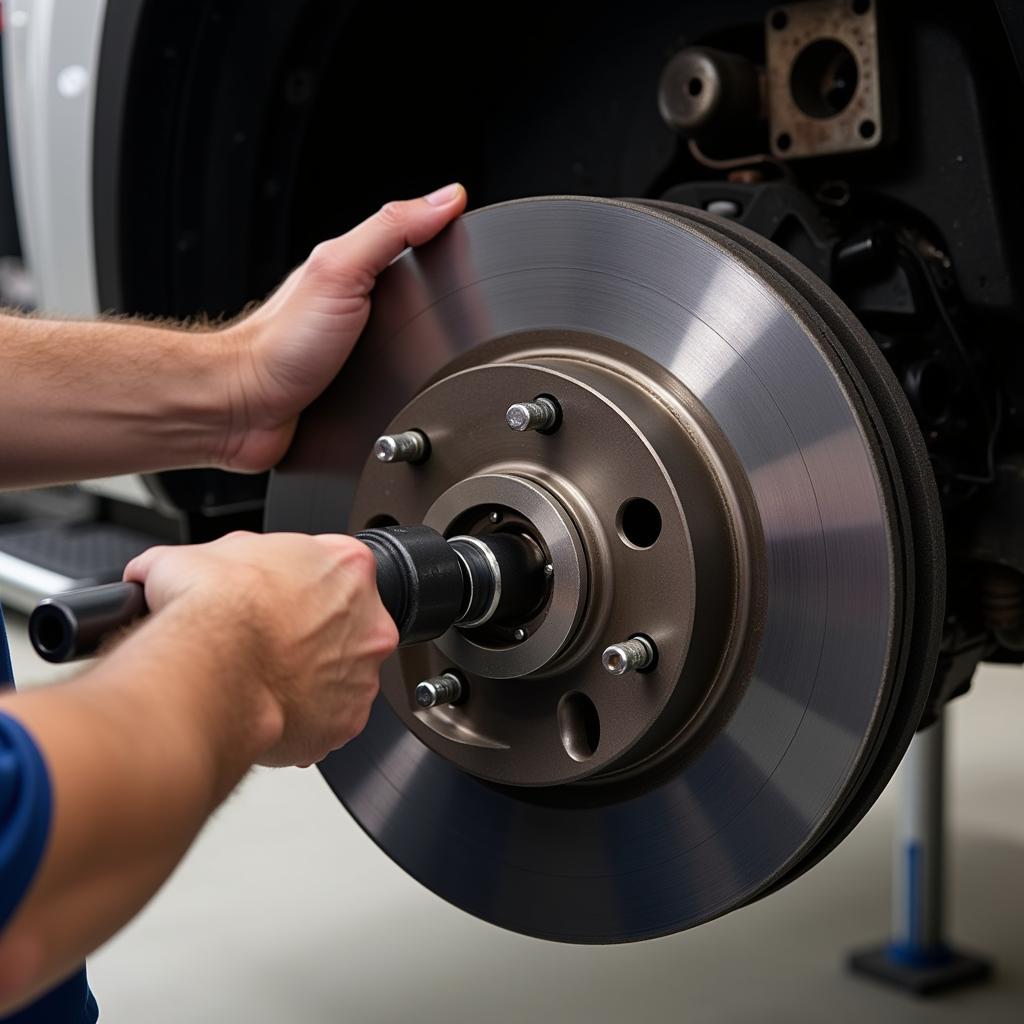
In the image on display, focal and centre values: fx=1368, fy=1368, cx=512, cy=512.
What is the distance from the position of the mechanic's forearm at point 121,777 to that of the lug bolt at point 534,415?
23 centimetres

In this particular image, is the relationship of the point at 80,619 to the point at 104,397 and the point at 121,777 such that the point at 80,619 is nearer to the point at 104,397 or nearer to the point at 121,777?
the point at 121,777

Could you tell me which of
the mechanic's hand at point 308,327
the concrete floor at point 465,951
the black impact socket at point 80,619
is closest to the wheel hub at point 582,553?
the mechanic's hand at point 308,327

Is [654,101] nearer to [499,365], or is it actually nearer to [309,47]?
[309,47]

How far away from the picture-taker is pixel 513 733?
73 cm

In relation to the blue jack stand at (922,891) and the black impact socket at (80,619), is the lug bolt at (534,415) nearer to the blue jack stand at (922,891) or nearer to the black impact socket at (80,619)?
the black impact socket at (80,619)

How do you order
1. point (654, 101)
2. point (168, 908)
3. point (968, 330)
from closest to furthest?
point (968, 330)
point (654, 101)
point (168, 908)

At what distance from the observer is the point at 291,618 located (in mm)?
556

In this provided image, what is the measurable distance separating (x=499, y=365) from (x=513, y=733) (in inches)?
7.7

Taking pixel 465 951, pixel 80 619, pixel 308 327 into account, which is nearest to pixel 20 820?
pixel 80 619

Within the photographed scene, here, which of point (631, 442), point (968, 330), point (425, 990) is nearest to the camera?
point (631, 442)

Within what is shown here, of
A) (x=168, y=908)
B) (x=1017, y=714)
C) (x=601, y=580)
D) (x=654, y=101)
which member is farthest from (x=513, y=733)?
(x=1017, y=714)

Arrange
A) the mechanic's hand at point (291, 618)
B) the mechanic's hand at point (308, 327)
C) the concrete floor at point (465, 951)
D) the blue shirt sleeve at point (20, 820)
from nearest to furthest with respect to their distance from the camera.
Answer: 1. the blue shirt sleeve at point (20, 820)
2. the mechanic's hand at point (291, 618)
3. the mechanic's hand at point (308, 327)
4. the concrete floor at point (465, 951)

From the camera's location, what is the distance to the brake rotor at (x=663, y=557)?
65 centimetres

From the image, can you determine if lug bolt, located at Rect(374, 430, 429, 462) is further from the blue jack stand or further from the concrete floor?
the blue jack stand
